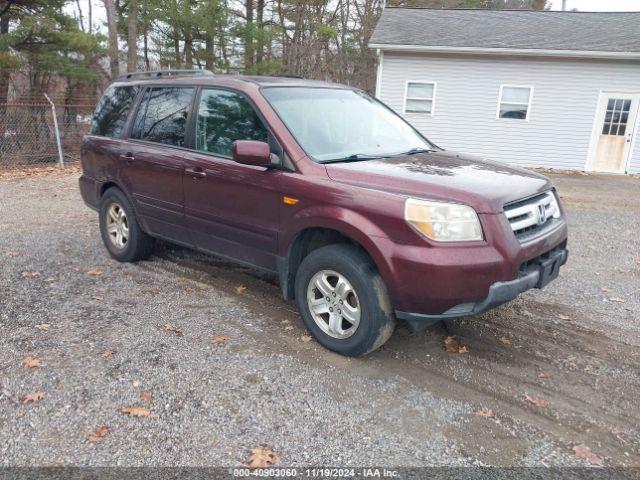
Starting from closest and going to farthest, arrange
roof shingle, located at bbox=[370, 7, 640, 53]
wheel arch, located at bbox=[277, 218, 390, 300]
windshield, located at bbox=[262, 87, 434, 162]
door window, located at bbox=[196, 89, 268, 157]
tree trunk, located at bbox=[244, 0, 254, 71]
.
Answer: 1. wheel arch, located at bbox=[277, 218, 390, 300]
2. windshield, located at bbox=[262, 87, 434, 162]
3. door window, located at bbox=[196, 89, 268, 157]
4. roof shingle, located at bbox=[370, 7, 640, 53]
5. tree trunk, located at bbox=[244, 0, 254, 71]

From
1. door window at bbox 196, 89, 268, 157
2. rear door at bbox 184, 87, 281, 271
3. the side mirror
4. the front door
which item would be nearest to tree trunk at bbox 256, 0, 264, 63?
the front door

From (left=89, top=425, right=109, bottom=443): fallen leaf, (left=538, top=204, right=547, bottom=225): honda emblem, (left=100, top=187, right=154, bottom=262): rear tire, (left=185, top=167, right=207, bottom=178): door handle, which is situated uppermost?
(left=185, top=167, right=207, bottom=178): door handle

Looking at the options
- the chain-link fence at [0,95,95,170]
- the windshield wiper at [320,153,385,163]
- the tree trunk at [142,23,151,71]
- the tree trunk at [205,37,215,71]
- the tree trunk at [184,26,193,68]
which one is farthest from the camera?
the tree trunk at [142,23,151,71]

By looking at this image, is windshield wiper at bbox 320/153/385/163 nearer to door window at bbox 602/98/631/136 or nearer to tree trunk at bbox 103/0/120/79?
door window at bbox 602/98/631/136

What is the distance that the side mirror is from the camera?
3553mm

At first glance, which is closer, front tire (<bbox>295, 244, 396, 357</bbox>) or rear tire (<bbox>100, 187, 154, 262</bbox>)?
front tire (<bbox>295, 244, 396, 357</bbox>)

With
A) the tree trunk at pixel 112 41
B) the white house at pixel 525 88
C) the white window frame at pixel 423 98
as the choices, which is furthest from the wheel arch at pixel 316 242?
the tree trunk at pixel 112 41

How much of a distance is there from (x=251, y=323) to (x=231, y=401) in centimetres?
109

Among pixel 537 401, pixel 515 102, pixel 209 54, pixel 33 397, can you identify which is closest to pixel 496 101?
pixel 515 102

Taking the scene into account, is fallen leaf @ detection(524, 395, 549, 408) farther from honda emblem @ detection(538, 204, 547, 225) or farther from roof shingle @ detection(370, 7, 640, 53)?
roof shingle @ detection(370, 7, 640, 53)

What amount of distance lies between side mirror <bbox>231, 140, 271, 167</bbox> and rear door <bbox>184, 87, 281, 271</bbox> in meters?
0.16

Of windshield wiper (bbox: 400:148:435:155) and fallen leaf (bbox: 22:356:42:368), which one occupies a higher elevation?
windshield wiper (bbox: 400:148:435:155)

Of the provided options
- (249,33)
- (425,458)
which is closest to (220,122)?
(425,458)

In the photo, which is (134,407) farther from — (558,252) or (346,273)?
(558,252)
